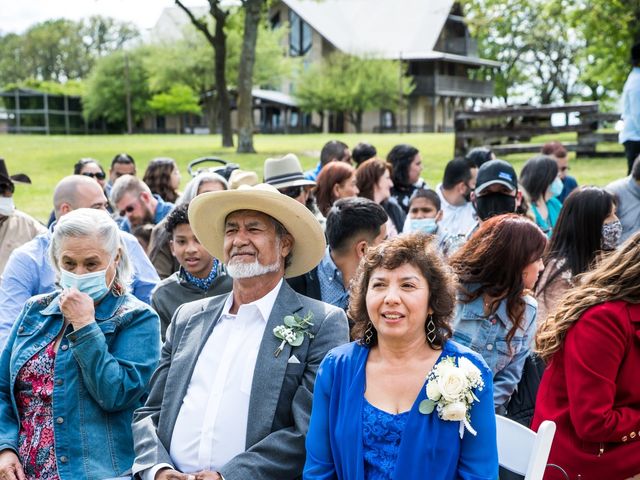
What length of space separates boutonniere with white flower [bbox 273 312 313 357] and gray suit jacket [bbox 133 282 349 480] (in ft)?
0.09

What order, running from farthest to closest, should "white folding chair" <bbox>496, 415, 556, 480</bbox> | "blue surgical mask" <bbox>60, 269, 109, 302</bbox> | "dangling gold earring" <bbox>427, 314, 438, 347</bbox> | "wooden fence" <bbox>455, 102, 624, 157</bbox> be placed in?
"wooden fence" <bbox>455, 102, 624, 157</bbox> < "blue surgical mask" <bbox>60, 269, 109, 302</bbox> < "dangling gold earring" <bbox>427, 314, 438, 347</bbox> < "white folding chair" <bbox>496, 415, 556, 480</bbox>

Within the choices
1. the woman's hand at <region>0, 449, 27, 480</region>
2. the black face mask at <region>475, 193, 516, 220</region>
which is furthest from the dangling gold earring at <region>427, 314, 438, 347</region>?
the black face mask at <region>475, 193, 516, 220</region>

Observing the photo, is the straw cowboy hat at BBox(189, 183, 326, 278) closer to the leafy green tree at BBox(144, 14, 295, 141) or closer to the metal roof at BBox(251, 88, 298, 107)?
the leafy green tree at BBox(144, 14, 295, 141)

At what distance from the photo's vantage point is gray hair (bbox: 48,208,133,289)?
406 centimetres

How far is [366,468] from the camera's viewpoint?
3111 mm

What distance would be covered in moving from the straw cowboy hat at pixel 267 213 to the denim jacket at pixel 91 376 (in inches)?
20.7

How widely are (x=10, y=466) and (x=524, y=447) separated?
2.43 metres

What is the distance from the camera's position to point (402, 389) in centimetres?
315

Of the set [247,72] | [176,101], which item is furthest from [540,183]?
[176,101]

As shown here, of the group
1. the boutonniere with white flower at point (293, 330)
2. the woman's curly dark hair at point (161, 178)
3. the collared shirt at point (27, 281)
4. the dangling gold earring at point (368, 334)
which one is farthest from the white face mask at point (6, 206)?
the dangling gold earring at point (368, 334)

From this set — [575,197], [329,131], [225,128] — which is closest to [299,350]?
[575,197]

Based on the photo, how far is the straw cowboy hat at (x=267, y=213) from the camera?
3.89 m

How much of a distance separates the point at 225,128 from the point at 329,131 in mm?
32180

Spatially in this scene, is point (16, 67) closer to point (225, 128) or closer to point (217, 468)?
point (225, 128)
